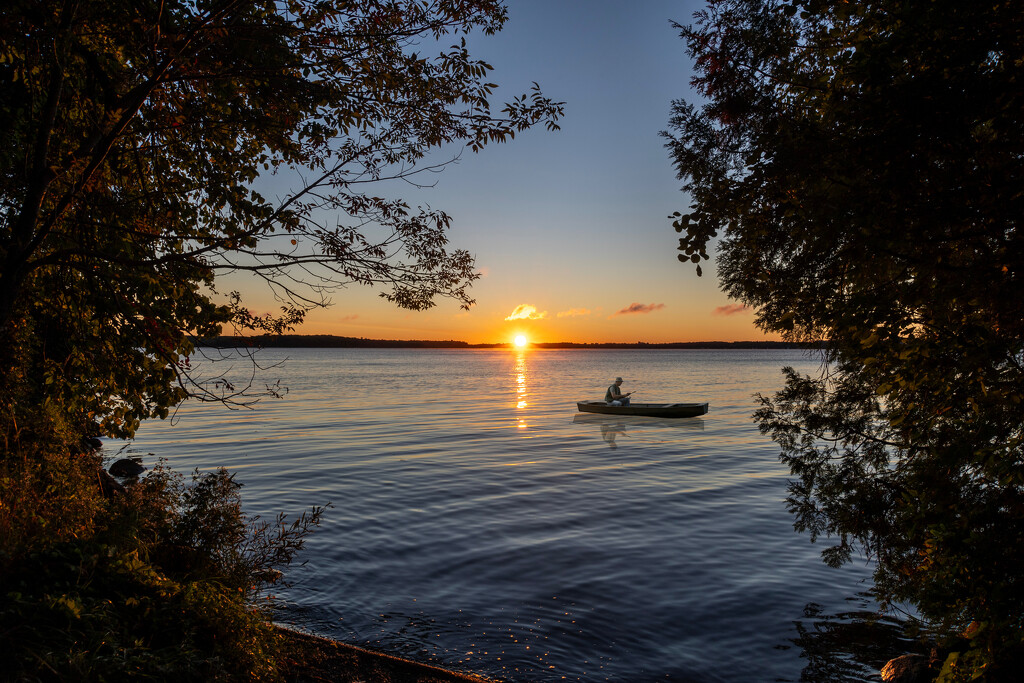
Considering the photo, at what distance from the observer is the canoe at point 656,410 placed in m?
34.1

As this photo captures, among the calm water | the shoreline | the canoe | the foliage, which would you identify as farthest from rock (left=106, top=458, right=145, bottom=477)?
the canoe

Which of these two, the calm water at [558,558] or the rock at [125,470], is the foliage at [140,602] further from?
the rock at [125,470]

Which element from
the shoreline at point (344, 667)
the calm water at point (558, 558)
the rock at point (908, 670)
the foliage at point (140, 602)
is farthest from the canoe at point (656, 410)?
the foliage at point (140, 602)

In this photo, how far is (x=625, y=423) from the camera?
1351 inches

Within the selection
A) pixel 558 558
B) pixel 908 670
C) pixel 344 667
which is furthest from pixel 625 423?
pixel 344 667

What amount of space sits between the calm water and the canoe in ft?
25.5

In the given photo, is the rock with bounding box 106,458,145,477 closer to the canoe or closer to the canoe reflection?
the canoe reflection

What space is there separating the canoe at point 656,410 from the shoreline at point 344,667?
93.7 feet

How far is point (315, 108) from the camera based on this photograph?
317 inches

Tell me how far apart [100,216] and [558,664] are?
787cm

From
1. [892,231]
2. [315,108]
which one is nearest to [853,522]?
[892,231]

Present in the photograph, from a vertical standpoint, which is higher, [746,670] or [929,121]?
[929,121]

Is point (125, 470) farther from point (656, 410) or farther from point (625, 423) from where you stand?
point (656, 410)

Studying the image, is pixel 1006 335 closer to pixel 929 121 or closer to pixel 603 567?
pixel 929 121
